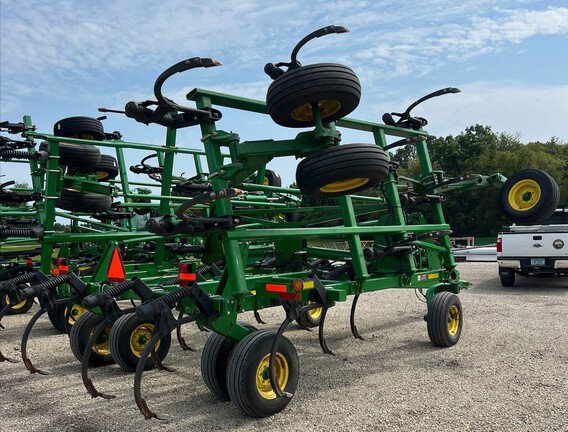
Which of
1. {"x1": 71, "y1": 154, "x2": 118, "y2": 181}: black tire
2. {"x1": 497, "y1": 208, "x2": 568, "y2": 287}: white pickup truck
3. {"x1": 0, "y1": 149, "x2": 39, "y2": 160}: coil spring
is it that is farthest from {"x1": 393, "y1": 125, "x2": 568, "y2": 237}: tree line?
{"x1": 0, "y1": 149, "x2": 39, "y2": 160}: coil spring

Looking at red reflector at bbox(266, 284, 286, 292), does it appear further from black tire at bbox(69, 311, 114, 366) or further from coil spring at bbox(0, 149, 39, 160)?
coil spring at bbox(0, 149, 39, 160)

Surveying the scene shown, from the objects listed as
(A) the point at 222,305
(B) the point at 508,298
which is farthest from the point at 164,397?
(B) the point at 508,298

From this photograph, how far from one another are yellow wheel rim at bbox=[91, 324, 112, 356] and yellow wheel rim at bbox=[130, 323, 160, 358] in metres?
0.46

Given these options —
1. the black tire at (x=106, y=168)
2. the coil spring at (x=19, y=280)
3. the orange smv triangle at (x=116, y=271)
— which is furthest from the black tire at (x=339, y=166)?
the black tire at (x=106, y=168)

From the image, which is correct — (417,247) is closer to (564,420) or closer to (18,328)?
(564,420)

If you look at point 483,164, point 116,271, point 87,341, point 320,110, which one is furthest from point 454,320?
point 483,164

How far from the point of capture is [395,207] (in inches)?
244

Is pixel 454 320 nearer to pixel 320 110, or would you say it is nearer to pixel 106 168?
pixel 320 110

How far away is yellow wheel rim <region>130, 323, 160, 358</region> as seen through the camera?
A: 5.30 meters

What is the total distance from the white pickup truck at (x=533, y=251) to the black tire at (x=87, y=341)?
9556mm

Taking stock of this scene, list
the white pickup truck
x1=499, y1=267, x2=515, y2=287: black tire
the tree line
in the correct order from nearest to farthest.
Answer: the white pickup truck, x1=499, y1=267, x2=515, y2=287: black tire, the tree line

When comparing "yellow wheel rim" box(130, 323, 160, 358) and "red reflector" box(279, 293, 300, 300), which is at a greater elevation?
"red reflector" box(279, 293, 300, 300)

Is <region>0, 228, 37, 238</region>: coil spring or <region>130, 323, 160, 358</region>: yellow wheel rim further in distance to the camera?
<region>0, 228, 37, 238</region>: coil spring

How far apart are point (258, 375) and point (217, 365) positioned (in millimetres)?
523
